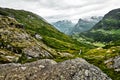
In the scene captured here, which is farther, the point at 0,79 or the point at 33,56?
the point at 33,56

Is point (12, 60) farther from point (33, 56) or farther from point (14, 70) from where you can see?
point (14, 70)

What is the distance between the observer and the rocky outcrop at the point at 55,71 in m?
31.4

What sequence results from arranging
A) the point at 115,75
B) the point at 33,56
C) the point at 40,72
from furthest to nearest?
the point at 33,56
the point at 115,75
the point at 40,72

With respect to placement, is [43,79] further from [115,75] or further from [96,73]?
[115,75]

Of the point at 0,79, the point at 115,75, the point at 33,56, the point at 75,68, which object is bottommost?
the point at 33,56

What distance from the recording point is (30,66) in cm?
3666

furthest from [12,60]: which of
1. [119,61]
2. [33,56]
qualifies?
[119,61]

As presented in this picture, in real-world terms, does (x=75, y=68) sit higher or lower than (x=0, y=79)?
higher

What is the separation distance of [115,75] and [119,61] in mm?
13272

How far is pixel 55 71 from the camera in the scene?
33.0 meters

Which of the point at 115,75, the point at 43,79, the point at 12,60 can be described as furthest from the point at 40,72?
the point at 12,60

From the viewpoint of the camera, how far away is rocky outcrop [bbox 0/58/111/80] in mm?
31438

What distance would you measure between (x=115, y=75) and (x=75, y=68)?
124 ft

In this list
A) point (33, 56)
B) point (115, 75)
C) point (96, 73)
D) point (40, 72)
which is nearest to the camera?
point (96, 73)
